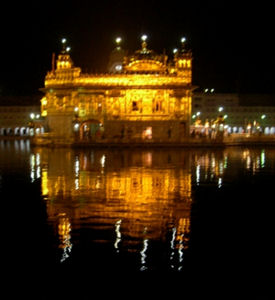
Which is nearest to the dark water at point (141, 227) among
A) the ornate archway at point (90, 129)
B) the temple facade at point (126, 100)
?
the ornate archway at point (90, 129)

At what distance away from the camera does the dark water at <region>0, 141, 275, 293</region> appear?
7.54 m

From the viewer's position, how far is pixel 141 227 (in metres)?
9.95

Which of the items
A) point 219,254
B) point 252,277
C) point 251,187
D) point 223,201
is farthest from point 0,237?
point 251,187

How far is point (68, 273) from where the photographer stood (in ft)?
23.7

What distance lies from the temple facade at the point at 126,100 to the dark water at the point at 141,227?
2749 centimetres

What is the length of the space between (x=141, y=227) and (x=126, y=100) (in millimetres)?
36563

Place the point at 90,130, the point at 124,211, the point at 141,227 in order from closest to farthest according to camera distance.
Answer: the point at 141,227 < the point at 124,211 < the point at 90,130

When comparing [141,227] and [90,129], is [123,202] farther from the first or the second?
[90,129]

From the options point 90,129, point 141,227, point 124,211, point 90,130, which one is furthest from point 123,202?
point 90,129

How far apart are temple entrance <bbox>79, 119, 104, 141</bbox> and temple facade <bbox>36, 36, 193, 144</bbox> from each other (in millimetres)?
102

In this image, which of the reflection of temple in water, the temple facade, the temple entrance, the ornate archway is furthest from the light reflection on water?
the temple facade

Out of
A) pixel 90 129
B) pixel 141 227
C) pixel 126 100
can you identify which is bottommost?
pixel 141 227

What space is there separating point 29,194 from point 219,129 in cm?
3725

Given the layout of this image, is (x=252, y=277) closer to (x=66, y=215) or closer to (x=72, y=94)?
(x=66, y=215)
